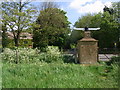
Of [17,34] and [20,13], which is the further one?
[17,34]

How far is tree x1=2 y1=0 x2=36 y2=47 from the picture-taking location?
736 centimetres

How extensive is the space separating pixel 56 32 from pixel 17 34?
213cm

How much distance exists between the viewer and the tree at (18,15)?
7363 mm

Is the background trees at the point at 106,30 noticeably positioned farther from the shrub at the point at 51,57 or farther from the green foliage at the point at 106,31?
the shrub at the point at 51,57

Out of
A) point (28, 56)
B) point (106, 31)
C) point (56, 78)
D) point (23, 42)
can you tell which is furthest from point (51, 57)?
point (106, 31)

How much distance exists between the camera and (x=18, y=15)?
24.1 ft

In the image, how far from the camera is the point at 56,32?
8898 millimetres

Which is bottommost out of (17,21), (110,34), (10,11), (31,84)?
(31,84)

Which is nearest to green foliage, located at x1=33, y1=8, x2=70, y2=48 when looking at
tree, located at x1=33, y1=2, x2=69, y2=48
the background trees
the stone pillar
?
tree, located at x1=33, y1=2, x2=69, y2=48

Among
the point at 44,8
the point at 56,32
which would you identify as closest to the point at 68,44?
the point at 56,32

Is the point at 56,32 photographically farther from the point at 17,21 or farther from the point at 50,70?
the point at 50,70

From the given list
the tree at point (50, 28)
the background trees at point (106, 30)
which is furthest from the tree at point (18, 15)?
the background trees at point (106, 30)

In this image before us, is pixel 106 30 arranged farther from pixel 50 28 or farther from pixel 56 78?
pixel 56 78

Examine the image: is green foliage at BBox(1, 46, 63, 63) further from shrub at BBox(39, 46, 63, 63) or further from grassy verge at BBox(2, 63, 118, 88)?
grassy verge at BBox(2, 63, 118, 88)
